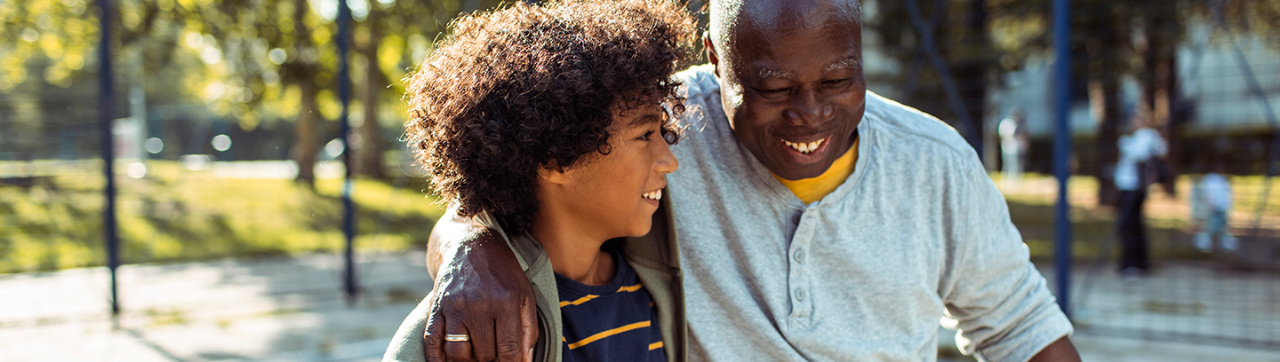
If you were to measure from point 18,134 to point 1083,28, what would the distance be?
9.92 metres

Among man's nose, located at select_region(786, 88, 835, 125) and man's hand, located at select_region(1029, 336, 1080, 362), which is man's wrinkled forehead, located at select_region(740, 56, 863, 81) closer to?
man's nose, located at select_region(786, 88, 835, 125)

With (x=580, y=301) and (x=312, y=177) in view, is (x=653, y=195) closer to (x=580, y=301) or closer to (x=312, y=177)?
(x=580, y=301)

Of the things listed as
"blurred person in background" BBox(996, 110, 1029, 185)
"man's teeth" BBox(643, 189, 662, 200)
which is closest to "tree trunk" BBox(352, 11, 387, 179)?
"blurred person in background" BBox(996, 110, 1029, 185)

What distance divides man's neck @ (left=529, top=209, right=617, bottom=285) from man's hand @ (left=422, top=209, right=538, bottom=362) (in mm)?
177

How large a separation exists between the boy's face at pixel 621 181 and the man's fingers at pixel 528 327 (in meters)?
0.24

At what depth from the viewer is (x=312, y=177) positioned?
32.1 feet

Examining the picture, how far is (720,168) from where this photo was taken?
5.37ft

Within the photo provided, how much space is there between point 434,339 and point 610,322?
0.36 m

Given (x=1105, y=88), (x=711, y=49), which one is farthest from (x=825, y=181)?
(x=1105, y=88)

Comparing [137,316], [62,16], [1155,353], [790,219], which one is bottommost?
[1155,353]

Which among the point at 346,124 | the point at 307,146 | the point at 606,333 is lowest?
the point at 606,333

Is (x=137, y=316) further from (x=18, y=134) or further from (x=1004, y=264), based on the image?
(x=1004, y=264)

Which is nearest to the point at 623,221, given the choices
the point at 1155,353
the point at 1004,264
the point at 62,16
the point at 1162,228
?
the point at 1004,264

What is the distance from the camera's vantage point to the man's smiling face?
1.38 metres
